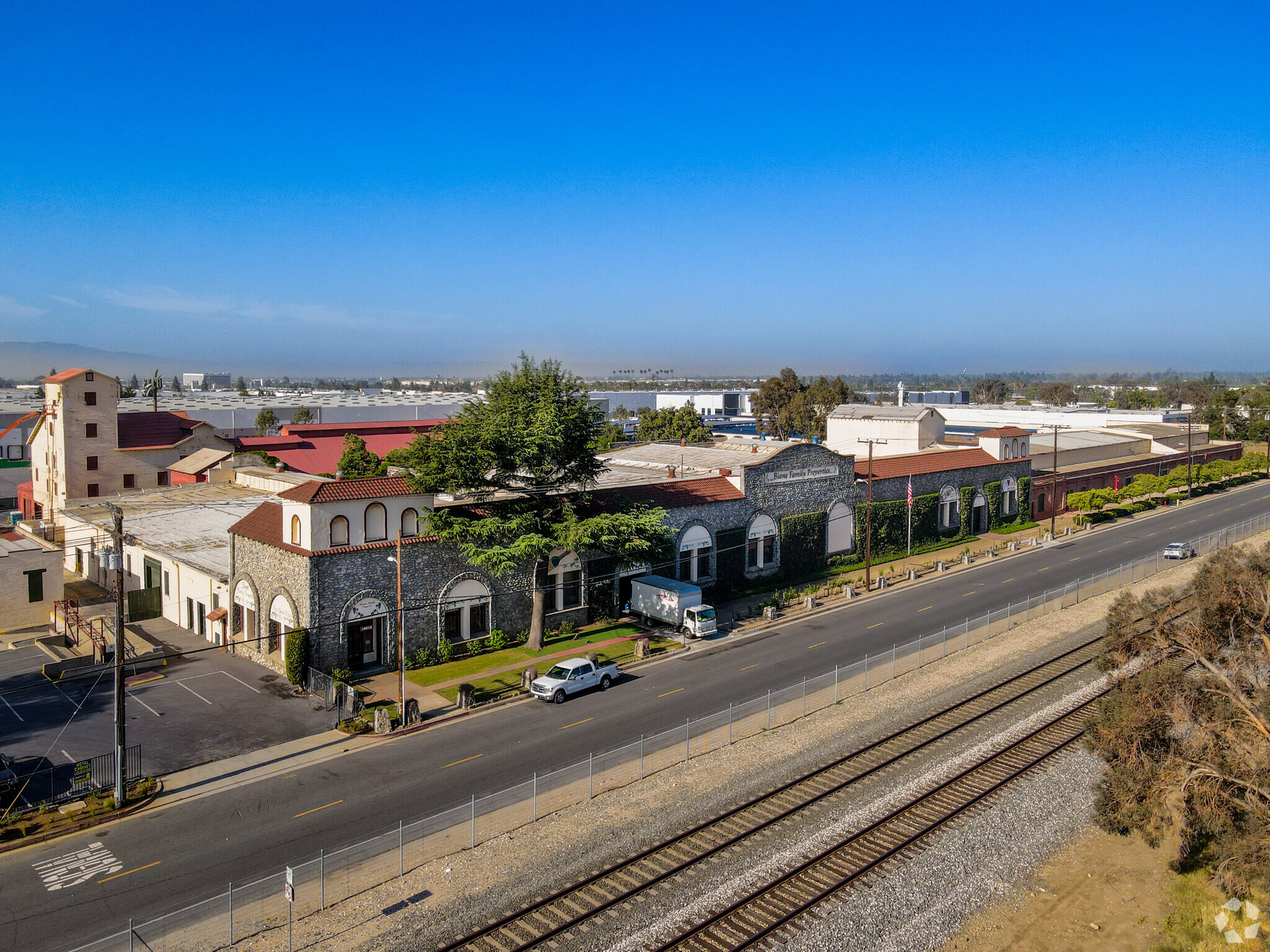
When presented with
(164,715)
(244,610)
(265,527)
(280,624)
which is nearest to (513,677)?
(280,624)

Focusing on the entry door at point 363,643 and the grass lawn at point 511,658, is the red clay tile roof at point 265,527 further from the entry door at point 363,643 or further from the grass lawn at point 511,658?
the grass lawn at point 511,658

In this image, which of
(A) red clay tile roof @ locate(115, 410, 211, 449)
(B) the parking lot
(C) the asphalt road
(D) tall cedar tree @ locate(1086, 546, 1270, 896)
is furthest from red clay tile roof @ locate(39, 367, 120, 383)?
(D) tall cedar tree @ locate(1086, 546, 1270, 896)

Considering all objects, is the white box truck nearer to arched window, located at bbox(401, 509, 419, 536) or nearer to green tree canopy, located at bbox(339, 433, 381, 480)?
arched window, located at bbox(401, 509, 419, 536)

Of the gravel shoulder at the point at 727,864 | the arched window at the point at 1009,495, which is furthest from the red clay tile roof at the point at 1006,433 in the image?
the gravel shoulder at the point at 727,864

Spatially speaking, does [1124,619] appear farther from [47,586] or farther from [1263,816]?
[47,586]

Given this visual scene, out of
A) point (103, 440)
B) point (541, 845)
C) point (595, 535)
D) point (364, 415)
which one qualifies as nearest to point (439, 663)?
point (595, 535)

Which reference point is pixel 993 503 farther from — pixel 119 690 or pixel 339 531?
pixel 119 690
